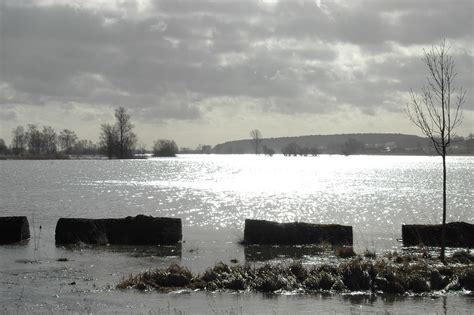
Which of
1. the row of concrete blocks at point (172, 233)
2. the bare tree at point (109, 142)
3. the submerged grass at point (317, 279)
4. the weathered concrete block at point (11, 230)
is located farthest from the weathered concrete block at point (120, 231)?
the bare tree at point (109, 142)

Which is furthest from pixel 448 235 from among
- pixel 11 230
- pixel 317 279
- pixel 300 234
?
pixel 11 230

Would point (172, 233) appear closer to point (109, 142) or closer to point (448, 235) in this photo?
point (448, 235)

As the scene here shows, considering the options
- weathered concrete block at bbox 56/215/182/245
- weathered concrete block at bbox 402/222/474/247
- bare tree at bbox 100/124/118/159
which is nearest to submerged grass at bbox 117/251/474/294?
weathered concrete block at bbox 402/222/474/247

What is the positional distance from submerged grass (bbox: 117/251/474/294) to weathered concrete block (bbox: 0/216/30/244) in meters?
10.2

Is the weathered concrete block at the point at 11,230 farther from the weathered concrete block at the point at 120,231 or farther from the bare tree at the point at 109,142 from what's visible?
the bare tree at the point at 109,142

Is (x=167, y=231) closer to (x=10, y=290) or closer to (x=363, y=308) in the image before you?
(x=10, y=290)

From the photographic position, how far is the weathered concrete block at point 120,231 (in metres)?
24.4

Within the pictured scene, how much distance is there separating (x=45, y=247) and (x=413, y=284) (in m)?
14.0

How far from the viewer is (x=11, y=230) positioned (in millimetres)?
24703

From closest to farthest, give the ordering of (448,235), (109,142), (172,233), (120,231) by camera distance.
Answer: (448,235)
(120,231)
(172,233)
(109,142)

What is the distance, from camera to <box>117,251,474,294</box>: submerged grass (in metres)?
15.4

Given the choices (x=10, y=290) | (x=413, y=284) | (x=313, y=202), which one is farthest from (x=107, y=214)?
(x=413, y=284)

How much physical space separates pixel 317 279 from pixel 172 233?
10.6m

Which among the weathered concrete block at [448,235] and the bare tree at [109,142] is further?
the bare tree at [109,142]
